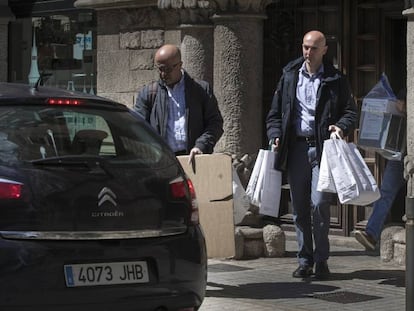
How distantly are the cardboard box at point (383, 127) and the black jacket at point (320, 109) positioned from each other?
78 cm

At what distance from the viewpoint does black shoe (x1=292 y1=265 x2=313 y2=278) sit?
887 cm

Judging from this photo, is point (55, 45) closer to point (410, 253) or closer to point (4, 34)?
point (4, 34)

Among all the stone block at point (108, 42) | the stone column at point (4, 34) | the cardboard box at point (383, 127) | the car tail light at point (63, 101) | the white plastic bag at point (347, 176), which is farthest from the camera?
the stone column at point (4, 34)

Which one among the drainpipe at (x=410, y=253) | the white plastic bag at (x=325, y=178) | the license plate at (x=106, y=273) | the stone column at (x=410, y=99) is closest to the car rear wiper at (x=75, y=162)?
the license plate at (x=106, y=273)

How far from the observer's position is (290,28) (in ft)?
37.6

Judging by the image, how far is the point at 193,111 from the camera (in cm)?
829

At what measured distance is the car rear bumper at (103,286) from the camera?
5.44m

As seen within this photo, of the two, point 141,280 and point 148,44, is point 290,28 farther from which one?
point 141,280

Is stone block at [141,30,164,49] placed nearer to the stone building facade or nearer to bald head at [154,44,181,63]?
the stone building facade

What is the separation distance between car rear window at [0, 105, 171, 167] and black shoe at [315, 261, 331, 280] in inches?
110

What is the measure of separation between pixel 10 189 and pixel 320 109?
364 centimetres

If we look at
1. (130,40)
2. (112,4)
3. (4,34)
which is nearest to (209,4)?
(130,40)

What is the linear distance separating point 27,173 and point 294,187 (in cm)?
357

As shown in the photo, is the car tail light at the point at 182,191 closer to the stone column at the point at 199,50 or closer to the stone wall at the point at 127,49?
the stone column at the point at 199,50
